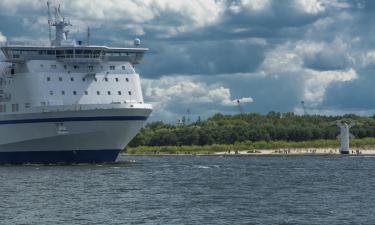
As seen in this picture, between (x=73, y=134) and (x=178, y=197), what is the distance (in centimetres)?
3333

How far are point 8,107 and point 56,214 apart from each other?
51055 mm

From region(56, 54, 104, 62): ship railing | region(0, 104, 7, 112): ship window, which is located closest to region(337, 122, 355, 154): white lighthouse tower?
region(56, 54, 104, 62): ship railing

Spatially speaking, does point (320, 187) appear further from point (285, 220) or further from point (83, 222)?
point (83, 222)

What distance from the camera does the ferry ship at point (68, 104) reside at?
9862cm

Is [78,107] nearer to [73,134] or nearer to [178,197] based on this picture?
[73,134]

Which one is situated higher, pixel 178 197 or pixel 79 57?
pixel 79 57

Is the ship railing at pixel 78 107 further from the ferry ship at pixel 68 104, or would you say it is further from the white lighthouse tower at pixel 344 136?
the white lighthouse tower at pixel 344 136

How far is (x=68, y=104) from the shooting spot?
10081 cm

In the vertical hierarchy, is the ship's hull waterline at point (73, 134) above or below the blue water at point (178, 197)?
above

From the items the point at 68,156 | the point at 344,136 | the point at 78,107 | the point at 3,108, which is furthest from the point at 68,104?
the point at 344,136

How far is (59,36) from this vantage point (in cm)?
10988

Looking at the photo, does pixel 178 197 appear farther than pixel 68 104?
No

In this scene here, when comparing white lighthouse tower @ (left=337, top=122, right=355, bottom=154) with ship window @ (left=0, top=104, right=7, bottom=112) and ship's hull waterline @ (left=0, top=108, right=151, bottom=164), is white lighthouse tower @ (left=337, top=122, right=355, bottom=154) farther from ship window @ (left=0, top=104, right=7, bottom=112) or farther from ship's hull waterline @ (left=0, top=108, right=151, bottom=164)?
ship window @ (left=0, top=104, right=7, bottom=112)

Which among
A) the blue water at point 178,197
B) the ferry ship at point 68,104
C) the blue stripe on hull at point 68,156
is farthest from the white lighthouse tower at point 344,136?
the blue stripe on hull at point 68,156
